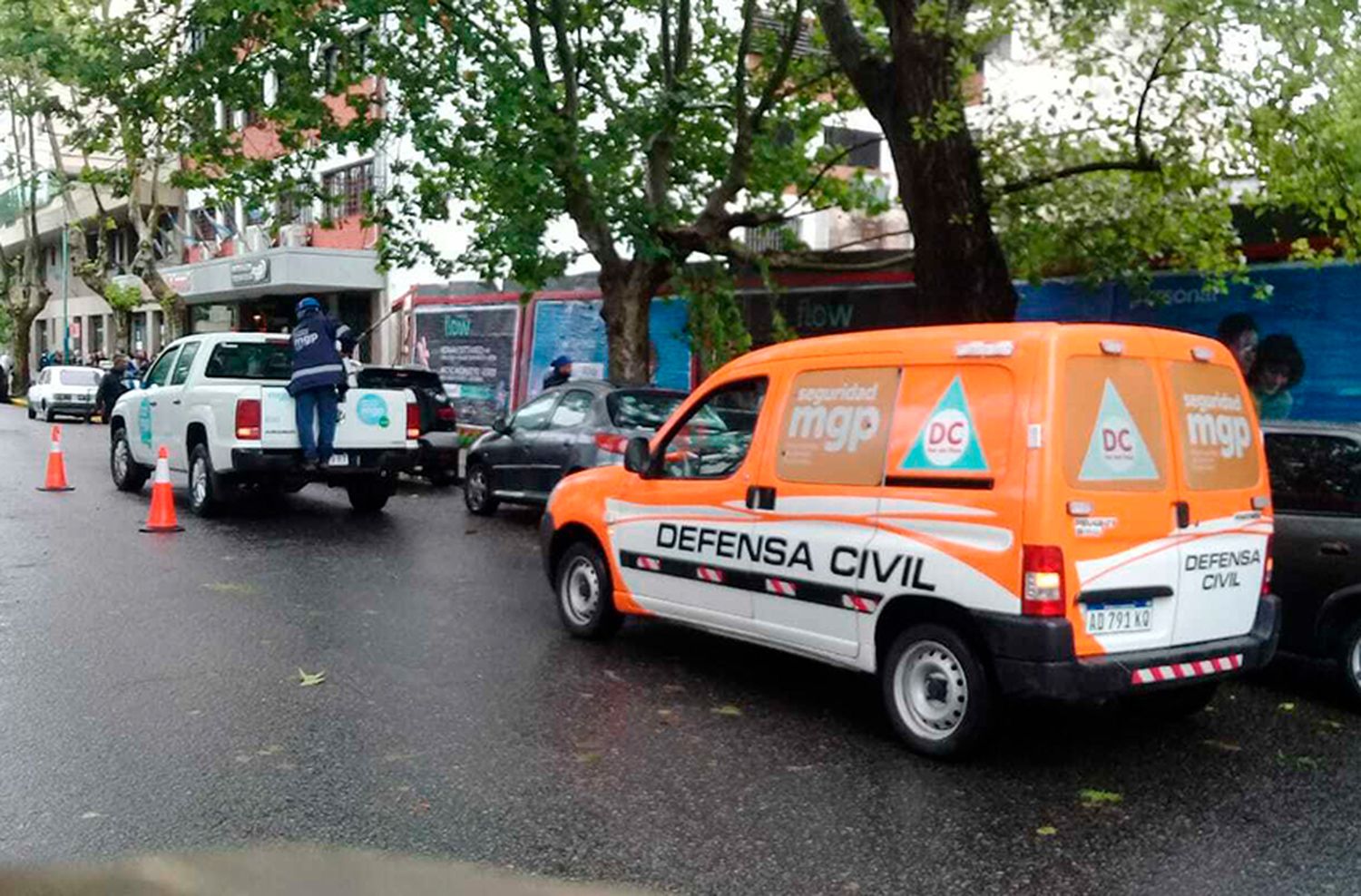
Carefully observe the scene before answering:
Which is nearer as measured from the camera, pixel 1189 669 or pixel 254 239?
pixel 1189 669

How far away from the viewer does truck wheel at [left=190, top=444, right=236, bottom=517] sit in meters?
13.1

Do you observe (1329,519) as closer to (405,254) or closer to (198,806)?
(198,806)

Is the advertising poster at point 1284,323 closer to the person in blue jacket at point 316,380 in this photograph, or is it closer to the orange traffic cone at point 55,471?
the person in blue jacket at point 316,380

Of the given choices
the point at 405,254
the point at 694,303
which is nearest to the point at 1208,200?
the point at 694,303

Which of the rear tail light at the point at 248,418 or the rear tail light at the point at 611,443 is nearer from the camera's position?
the rear tail light at the point at 611,443

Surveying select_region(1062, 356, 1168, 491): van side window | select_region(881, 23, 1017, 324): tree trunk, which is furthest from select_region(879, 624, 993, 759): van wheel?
select_region(881, 23, 1017, 324): tree trunk

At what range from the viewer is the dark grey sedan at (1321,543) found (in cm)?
675

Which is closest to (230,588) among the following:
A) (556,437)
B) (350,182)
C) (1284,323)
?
(556,437)

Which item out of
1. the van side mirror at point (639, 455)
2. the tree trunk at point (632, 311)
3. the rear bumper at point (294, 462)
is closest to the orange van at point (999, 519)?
the van side mirror at point (639, 455)

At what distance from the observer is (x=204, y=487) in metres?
13.3

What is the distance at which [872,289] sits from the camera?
18.5m

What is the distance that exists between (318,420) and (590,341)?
10629 mm

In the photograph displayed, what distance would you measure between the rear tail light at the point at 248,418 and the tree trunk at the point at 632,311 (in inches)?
208

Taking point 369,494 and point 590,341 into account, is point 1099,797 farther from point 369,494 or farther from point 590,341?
point 590,341
